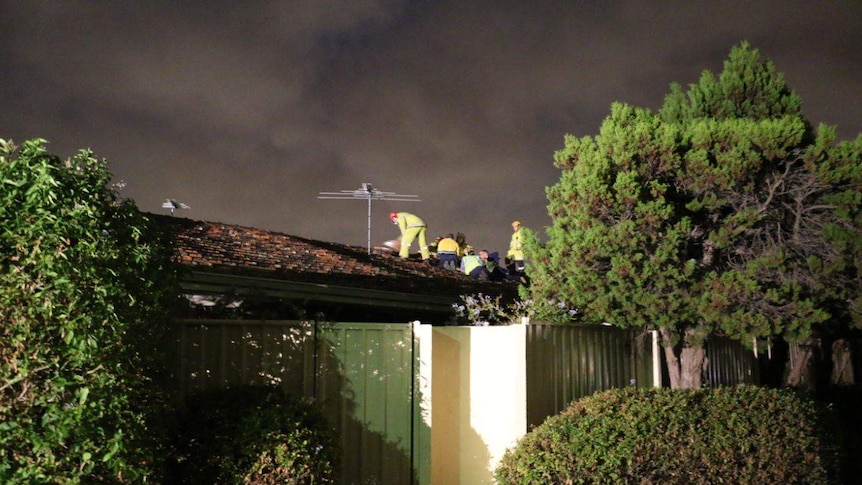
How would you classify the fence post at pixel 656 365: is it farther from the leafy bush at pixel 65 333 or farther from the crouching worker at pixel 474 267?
the leafy bush at pixel 65 333

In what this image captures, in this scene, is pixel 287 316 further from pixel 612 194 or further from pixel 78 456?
pixel 78 456

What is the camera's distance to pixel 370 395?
24.2ft

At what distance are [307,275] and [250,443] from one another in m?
4.93

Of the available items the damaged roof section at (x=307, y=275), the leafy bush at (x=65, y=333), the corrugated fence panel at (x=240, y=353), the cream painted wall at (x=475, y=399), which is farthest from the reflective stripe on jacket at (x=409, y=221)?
the leafy bush at (x=65, y=333)

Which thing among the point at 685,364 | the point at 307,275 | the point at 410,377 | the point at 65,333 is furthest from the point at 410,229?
the point at 65,333

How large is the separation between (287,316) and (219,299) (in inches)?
43.1

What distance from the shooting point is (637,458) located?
6.60m

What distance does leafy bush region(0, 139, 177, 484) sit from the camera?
3920mm

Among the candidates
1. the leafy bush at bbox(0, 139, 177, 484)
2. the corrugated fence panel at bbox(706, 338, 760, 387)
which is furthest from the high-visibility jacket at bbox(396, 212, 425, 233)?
the leafy bush at bbox(0, 139, 177, 484)

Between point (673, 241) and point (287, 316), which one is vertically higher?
point (673, 241)

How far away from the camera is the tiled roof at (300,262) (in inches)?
377

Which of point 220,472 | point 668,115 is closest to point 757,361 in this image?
point 668,115

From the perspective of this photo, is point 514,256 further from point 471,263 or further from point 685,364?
point 685,364

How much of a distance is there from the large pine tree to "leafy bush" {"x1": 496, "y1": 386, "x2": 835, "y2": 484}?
1064mm
